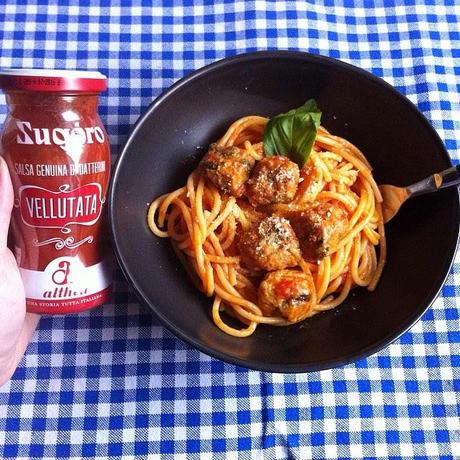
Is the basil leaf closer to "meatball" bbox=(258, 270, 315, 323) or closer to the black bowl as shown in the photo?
the black bowl

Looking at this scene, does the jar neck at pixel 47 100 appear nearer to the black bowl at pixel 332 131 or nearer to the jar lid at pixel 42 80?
the jar lid at pixel 42 80

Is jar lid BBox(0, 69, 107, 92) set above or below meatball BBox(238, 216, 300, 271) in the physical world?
above

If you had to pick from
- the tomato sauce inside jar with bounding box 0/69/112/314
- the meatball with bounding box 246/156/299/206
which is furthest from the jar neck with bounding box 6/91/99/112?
the meatball with bounding box 246/156/299/206

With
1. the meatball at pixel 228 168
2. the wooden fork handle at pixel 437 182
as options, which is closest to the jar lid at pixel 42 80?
the meatball at pixel 228 168

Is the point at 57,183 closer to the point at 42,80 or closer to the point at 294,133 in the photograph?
the point at 42,80

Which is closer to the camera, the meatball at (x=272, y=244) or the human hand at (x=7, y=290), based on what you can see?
the human hand at (x=7, y=290)

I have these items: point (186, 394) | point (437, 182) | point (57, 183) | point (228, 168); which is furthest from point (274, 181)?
point (186, 394)
